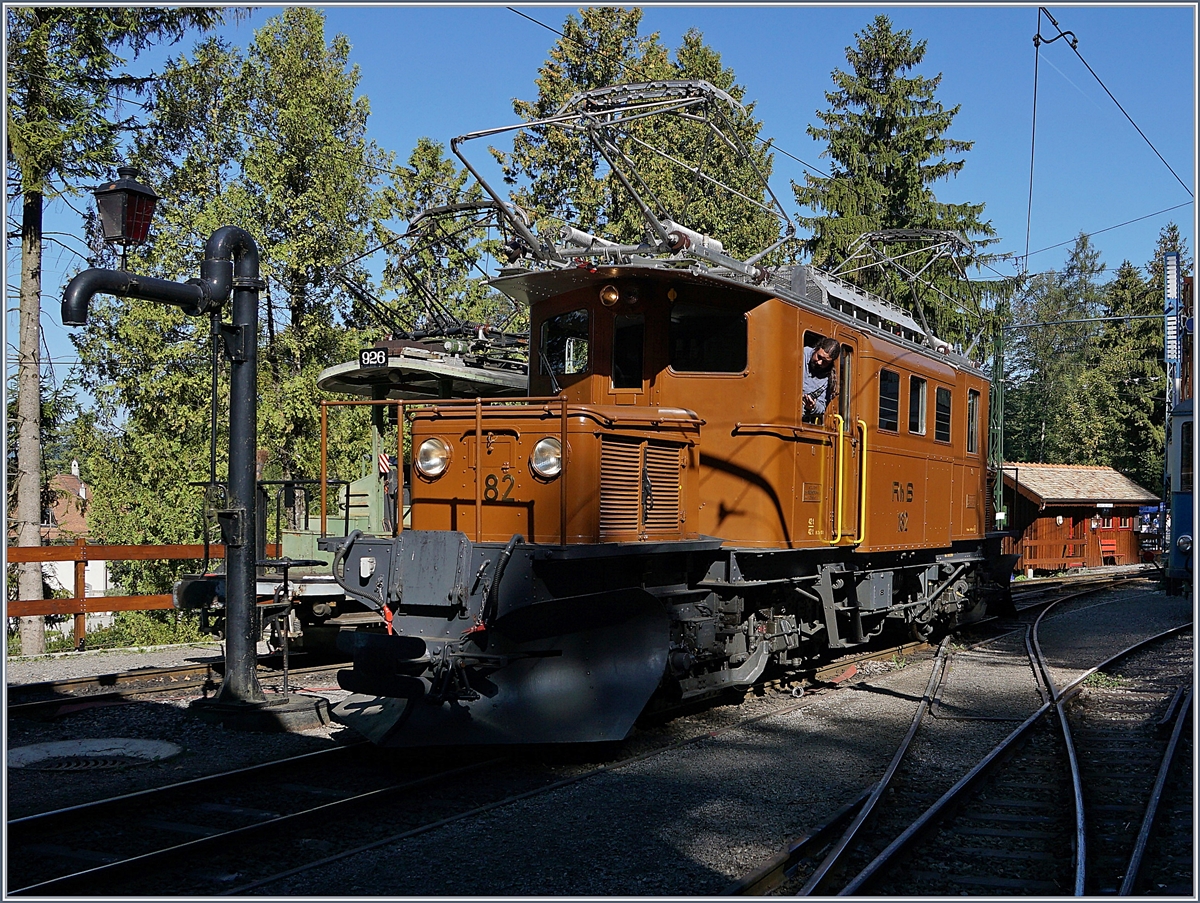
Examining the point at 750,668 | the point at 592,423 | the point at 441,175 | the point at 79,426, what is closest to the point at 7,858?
the point at 592,423

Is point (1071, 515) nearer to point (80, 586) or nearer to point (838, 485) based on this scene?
point (838, 485)

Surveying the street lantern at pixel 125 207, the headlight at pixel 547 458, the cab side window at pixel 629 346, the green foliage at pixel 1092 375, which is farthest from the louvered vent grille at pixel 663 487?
the green foliage at pixel 1092 375

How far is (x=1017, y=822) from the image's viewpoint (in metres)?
6.21

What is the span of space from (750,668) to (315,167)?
1785cm

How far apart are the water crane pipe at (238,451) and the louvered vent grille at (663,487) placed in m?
3.25

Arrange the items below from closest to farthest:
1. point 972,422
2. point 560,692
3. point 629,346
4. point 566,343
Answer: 1. point 560,692
2. point 629,346
3. point 566,343
4. point 972,422

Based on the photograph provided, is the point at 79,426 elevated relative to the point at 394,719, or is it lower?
elevated

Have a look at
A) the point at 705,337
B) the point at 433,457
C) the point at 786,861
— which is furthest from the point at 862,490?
the point at 786,861

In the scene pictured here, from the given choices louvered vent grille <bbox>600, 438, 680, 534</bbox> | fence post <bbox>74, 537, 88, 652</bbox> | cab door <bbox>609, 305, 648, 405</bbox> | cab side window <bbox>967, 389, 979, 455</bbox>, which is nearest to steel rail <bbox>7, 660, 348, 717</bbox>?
fence post <bbox>74, 537, 88, 652</bbox>

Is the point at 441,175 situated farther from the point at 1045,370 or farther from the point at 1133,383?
the point at 1045,370

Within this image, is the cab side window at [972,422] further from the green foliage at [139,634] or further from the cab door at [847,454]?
the green foliage at [139,634]

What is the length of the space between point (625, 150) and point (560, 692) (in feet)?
65.1

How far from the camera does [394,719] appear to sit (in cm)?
720

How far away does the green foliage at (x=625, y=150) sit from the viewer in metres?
26.3
